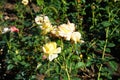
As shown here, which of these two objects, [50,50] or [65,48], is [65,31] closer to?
[50,50]

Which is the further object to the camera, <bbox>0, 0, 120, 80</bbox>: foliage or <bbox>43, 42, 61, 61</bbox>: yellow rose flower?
<bbox>0, 0, 120, 80</bbox>: foliage

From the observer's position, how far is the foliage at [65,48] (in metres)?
2.32

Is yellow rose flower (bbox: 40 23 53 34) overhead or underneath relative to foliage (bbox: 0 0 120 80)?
overhead

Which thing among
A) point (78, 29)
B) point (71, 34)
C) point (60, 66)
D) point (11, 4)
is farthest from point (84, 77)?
point (11, 4)

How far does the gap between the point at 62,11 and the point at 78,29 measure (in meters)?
0.49

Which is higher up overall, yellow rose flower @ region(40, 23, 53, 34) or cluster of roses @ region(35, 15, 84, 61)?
yellow rose flower @ region(40, 23, 53, 34)

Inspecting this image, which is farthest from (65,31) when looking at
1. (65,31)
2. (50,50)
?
(50,50)

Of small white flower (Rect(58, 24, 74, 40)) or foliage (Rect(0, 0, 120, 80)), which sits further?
foliage (Rect(0, 0, 120, 80))

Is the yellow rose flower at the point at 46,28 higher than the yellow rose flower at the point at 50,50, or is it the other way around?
the yellow rose flower at the point at 46,28

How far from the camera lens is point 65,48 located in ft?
7.81

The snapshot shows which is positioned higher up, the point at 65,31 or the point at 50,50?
the point at 65,31

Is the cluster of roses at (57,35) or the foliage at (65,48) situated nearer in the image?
the cluster of roses at (57,35)

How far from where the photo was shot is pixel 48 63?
230 centimetres

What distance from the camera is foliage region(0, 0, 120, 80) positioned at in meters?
2.32
